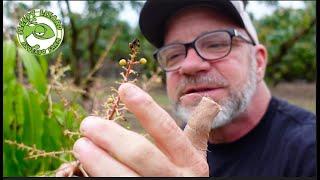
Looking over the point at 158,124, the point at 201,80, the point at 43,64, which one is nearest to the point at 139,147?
the point at 158,124

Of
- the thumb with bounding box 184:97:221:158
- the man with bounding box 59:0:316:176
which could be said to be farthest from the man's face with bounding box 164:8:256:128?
the thumb with bounding box 184:97:221:158

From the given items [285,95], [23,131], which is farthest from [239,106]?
[285,95]

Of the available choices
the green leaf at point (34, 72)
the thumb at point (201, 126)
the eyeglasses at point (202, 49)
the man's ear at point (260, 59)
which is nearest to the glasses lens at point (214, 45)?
the eyeglasses at point (202, 49)

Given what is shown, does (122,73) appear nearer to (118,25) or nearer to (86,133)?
(86,133)

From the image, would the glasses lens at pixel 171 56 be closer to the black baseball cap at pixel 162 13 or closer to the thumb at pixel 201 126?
the black baseball cap at pixel 162 13

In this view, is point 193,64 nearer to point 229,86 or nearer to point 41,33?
point 229,86

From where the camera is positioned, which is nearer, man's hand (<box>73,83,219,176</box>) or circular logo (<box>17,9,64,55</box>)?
man's hand (<box>73,83,219,176</box>)

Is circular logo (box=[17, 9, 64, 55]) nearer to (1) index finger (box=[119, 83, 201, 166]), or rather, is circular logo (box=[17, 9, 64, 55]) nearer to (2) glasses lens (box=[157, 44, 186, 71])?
(1) index finger (box=[119, 83, 201, 166])
